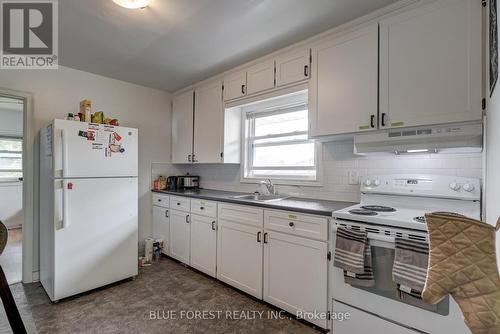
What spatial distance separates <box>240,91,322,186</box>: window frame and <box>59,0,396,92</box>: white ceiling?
66 centimetres

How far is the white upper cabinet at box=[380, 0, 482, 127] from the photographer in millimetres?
1465

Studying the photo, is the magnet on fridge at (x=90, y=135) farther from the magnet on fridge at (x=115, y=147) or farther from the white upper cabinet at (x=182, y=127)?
the white upper cabinet at (x=182, y=127)

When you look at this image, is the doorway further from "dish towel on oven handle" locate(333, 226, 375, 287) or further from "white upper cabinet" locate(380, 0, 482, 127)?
"white upper cabinet" locate(380, 0, 482, 127)

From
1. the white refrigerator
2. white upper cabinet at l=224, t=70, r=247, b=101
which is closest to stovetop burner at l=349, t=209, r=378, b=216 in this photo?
white upper cabinet at l=224, t=70, r=247, b=101

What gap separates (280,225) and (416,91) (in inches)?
55.2

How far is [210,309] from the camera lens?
7.06ft

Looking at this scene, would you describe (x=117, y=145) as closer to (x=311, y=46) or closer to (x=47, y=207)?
(x=47, y=207)

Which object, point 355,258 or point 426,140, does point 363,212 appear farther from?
point 426,140

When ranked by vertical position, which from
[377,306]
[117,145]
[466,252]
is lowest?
[377,306]

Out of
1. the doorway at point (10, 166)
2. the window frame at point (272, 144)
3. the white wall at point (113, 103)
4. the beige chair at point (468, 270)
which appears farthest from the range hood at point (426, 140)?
the doorway at point (10, 166)

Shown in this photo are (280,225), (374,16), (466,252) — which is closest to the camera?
(466,252)

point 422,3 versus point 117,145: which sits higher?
point 422,3

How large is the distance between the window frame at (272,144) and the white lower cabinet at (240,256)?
0.74m

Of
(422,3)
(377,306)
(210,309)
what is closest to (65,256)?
(210,309)
